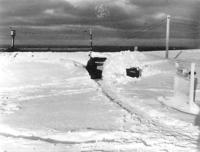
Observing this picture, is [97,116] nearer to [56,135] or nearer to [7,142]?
[56,135]

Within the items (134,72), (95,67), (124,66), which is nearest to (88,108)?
(134,72)

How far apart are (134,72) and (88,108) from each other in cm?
686

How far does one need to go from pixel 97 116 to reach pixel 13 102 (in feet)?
9.84

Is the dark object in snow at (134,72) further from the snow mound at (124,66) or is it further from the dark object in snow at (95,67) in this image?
the dark object in snow at (95,67)

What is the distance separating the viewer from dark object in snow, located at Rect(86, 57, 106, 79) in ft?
51.0

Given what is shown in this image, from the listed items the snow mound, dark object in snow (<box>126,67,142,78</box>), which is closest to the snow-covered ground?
the snow mound

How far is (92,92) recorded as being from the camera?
1166 cm

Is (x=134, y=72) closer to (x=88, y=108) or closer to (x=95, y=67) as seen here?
(x=95, y=67)

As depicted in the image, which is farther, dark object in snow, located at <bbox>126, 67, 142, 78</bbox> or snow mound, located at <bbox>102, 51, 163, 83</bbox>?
dark object in snow, located at <bbox>126, 67, 142, 78</bbox>

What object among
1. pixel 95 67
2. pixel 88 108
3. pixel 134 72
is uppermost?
pixel 95 67

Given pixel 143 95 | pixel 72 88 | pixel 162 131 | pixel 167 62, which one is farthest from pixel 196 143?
pixel 167 62

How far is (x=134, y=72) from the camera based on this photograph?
15453 millimetres

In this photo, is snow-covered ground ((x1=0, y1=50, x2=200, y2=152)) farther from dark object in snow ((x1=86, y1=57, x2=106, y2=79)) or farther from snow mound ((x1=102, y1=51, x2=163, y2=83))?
dark object in snow ((x1=86, y1=57, x2=106, y2=79))

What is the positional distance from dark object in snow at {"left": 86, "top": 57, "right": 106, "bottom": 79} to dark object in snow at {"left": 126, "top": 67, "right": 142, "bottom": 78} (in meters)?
1.35
